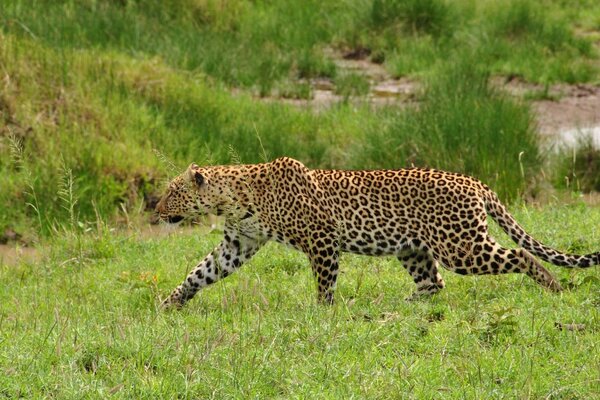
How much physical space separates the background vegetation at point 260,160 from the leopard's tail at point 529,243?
0.45ft

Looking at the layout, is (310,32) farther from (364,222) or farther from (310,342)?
(310,342)

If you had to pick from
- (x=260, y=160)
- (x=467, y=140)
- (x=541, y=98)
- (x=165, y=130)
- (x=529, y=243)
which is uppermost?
(x=529, y=243)

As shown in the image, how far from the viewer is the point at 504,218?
8.79 m

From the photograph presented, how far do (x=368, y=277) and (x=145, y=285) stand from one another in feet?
5.13

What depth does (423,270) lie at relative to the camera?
8930mm

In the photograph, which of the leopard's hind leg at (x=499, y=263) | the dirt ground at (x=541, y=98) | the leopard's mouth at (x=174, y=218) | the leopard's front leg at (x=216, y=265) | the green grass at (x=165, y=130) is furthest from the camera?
the dirt ground at (x=541, y=98)

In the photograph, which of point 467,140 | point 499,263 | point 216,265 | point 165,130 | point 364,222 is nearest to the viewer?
point 499,263

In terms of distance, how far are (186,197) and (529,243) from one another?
7.92ft

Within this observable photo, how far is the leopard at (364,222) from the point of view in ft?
27.9

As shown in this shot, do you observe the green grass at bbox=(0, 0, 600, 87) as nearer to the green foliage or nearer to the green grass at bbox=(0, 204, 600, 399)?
the green foliage

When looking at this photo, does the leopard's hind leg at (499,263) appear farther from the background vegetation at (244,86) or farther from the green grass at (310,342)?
the background vegetation at (244,86)

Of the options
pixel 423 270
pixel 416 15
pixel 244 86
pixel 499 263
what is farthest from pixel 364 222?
pixel 416 15

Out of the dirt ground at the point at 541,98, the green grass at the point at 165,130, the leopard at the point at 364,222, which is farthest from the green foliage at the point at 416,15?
the leopard at the point at 364,222

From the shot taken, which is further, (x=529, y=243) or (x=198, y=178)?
(x=198, y=178)
